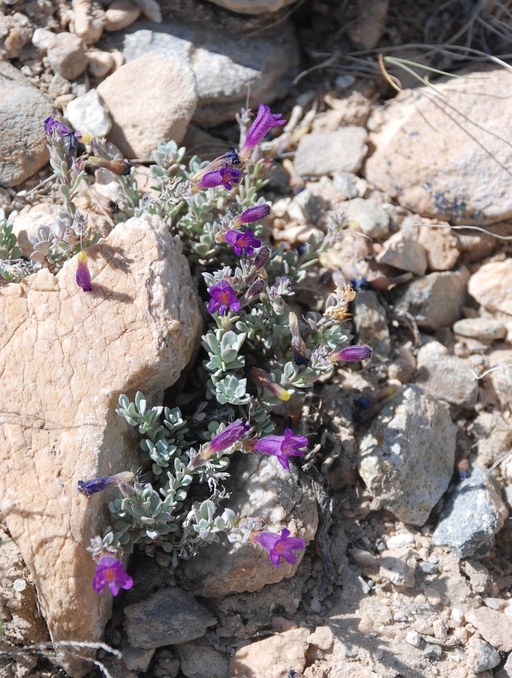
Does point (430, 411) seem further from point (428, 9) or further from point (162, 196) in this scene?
point (428, 9)

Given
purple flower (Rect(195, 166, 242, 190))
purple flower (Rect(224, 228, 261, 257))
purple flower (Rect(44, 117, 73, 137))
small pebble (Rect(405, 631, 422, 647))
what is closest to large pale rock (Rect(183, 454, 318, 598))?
small pebble (Rect(405, 631, 422, 647))

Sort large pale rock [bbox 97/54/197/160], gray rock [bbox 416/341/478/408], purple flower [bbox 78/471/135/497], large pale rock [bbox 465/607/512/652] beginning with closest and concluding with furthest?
purple flower [bbox 78/471/135/497]
large pale rock [bbox 465/607/512/652]
gray rock [bbox 416/341/478/408]
large pale rock [bbox 97/54/197/160]

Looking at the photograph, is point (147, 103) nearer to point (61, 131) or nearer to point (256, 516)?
point (61, 131)

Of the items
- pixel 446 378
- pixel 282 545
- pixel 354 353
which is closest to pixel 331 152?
pixel 446 378

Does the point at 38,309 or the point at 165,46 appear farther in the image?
the point at 165,46

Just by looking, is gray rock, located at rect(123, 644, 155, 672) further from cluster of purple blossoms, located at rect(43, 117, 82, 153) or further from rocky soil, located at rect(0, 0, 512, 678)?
cluster of purple blossoms, located at rect(43, 117, 82, 153)

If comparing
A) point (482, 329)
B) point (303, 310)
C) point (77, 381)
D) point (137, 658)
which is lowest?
point (137, 658)

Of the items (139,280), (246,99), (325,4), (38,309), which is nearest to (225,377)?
(139,280)
